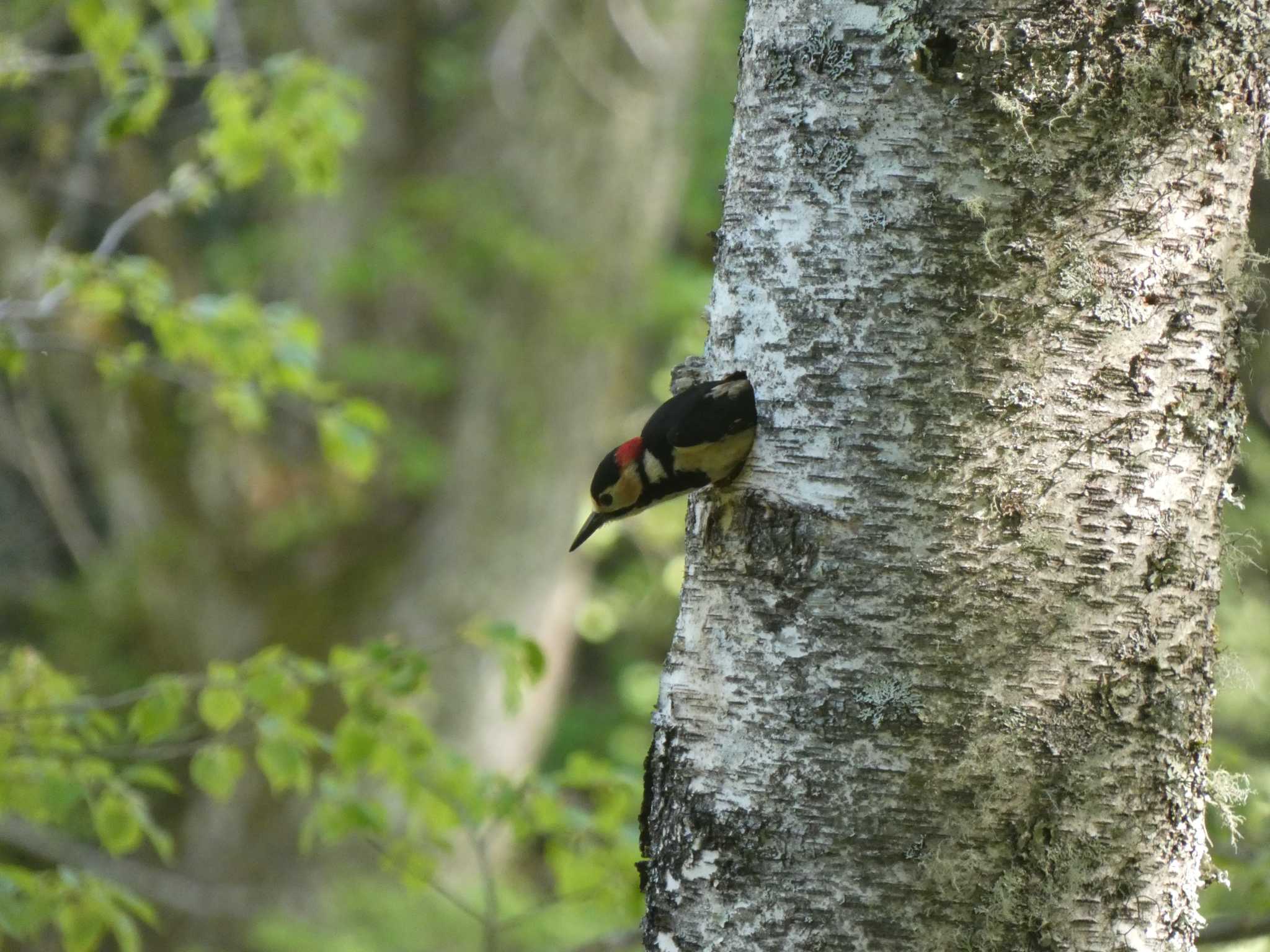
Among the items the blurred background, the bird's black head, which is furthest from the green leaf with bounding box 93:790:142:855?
the blurred background

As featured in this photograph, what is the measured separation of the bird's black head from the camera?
4.92 ft

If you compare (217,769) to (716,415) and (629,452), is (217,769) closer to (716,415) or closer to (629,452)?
(629,452)

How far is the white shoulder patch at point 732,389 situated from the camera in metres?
1.33

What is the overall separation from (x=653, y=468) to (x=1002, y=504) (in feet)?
1.37

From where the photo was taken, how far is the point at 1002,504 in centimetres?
121

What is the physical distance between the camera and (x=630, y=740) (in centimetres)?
994

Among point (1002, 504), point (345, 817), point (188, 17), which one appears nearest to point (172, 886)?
point (345, 817)

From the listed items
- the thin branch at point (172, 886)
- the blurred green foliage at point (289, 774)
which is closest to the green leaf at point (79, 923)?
the blurred green foliage at point (289, 774)

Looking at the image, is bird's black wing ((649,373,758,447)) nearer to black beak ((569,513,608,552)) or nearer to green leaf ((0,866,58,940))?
black beak ((569,513,608,552))

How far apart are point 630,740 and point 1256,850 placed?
25.0 ft

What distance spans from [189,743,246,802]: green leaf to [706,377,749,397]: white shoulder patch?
151 centimetres

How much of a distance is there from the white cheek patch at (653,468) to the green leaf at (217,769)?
4.42 ft

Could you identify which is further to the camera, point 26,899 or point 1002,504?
point 26,899

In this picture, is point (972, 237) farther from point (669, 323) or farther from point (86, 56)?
point (669, 323)
